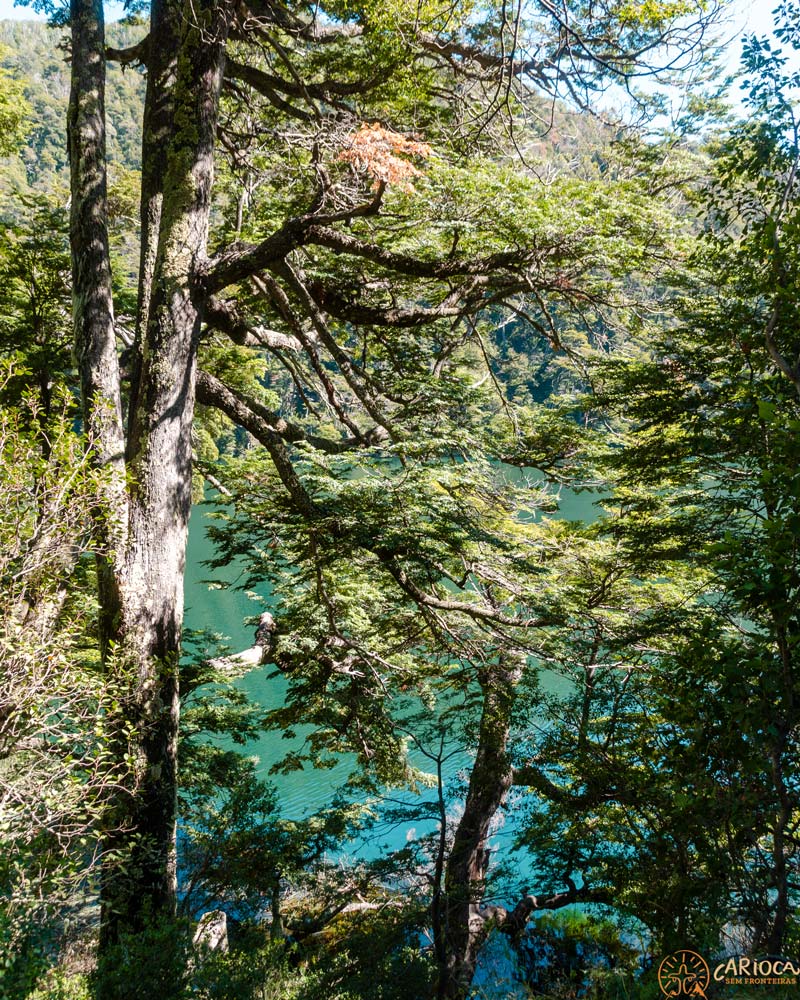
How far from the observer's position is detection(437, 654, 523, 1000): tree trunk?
4660 mm

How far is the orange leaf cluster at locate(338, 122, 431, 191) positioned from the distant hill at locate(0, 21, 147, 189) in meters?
48.3

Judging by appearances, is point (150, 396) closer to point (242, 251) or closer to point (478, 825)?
point (242, 251)

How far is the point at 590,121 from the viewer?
13.3 feet

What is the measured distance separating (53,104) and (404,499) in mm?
80453

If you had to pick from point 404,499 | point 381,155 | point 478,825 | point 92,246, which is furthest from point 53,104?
point 478,825

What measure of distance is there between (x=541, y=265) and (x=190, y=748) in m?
5.46

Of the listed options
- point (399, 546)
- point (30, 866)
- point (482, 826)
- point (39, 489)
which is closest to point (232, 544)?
point (399, 546)

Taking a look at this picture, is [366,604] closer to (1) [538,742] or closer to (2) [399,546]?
(1) [538,742]

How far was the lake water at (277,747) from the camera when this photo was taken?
372 inches

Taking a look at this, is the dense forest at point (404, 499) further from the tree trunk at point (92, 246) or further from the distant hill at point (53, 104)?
the distant hill at point (53, 104)

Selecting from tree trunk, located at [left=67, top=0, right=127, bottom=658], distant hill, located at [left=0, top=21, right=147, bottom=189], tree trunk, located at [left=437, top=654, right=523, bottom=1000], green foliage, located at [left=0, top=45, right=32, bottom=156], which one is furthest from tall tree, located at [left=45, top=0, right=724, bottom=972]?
distant hill, located at [left=0, top=21, right=147, bottom=189]

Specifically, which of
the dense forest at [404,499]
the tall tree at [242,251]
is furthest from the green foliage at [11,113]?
the tall tree at [242,251]

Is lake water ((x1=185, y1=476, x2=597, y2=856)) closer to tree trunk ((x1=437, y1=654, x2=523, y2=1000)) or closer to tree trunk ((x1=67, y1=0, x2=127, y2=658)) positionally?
tree trunk ((x1=437, y1=654, x2=523, y2=1000))

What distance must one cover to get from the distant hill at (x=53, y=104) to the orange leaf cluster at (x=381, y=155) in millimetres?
48319
